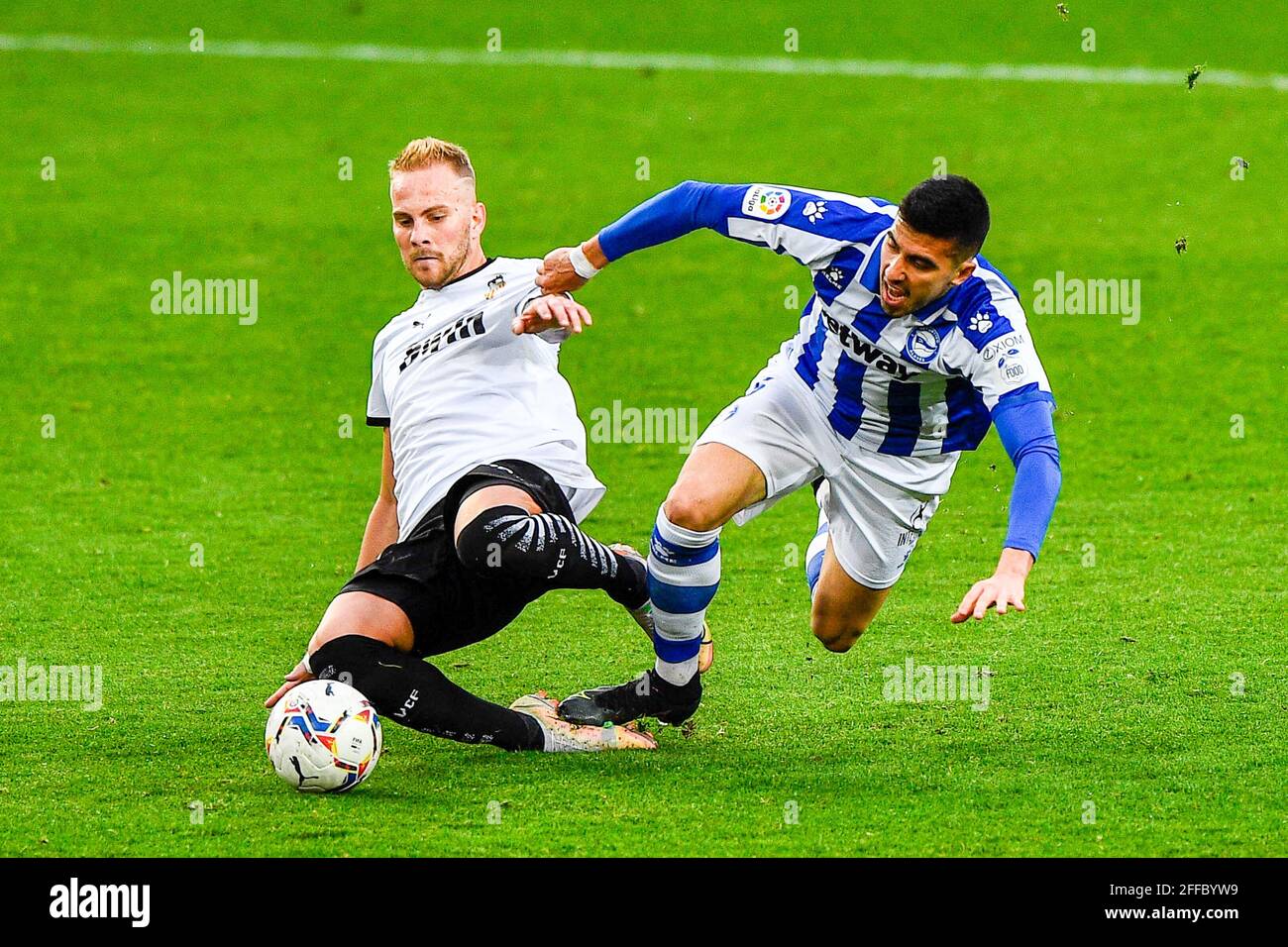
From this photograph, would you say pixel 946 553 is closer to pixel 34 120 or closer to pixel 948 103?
pixel 948 103

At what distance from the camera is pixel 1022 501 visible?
4.95m

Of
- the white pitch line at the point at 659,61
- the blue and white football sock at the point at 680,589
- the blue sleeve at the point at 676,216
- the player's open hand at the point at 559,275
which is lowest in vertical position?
the blue and white football sock at the point at 680,589

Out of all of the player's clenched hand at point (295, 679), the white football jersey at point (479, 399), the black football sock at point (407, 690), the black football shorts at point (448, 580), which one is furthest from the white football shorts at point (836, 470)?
the player's clenched hand at point (295, 679)

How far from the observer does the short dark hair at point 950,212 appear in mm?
5391

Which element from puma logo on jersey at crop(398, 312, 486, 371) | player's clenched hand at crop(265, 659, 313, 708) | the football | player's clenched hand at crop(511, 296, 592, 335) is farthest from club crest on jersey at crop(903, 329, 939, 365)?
player's clenched hand at crop(265, 659, 313, 708)

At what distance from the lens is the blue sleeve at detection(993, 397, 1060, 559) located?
16.0 feet

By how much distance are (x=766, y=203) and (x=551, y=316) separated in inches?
32.6

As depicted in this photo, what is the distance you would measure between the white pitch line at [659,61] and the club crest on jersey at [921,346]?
1454cm

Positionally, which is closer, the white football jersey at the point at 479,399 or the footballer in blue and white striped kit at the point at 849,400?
the footballer in blue and white striped kit at the point at 849,400

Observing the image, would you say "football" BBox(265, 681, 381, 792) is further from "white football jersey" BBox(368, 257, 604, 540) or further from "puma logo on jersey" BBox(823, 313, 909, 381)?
"puma logo on jersey" BBox(823, 313, 909, 381)

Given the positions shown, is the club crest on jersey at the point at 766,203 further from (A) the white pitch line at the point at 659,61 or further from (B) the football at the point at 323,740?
(A) the white pitch line at the point at 659,61

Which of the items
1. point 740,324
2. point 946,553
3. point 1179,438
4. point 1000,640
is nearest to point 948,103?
point 740,324

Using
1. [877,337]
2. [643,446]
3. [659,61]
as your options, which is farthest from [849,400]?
[659,61]

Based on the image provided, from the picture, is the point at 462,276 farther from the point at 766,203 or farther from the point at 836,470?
the point at 836,470
